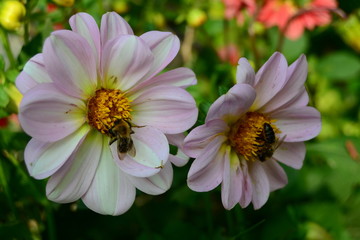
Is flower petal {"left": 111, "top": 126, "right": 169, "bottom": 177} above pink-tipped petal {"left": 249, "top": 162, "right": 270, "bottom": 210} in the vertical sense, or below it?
above

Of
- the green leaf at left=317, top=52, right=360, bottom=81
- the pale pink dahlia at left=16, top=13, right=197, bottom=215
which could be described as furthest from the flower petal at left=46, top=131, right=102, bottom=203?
the green leaf at left=317, top=52, right=360, bottom=81

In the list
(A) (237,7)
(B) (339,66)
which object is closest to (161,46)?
(A) (237,7)

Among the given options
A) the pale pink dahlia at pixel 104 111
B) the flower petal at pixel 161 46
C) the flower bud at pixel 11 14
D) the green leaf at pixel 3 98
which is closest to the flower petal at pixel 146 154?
the pale pink dahlia at pixel 104 111

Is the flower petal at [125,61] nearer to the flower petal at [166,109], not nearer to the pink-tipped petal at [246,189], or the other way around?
the flower petal at [166,109]

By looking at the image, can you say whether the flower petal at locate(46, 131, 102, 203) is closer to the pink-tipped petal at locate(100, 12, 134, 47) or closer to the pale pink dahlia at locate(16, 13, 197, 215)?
the pale pink dahlia at locate(16, 13, 197, 215)

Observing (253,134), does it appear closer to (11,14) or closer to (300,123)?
(300,123)
